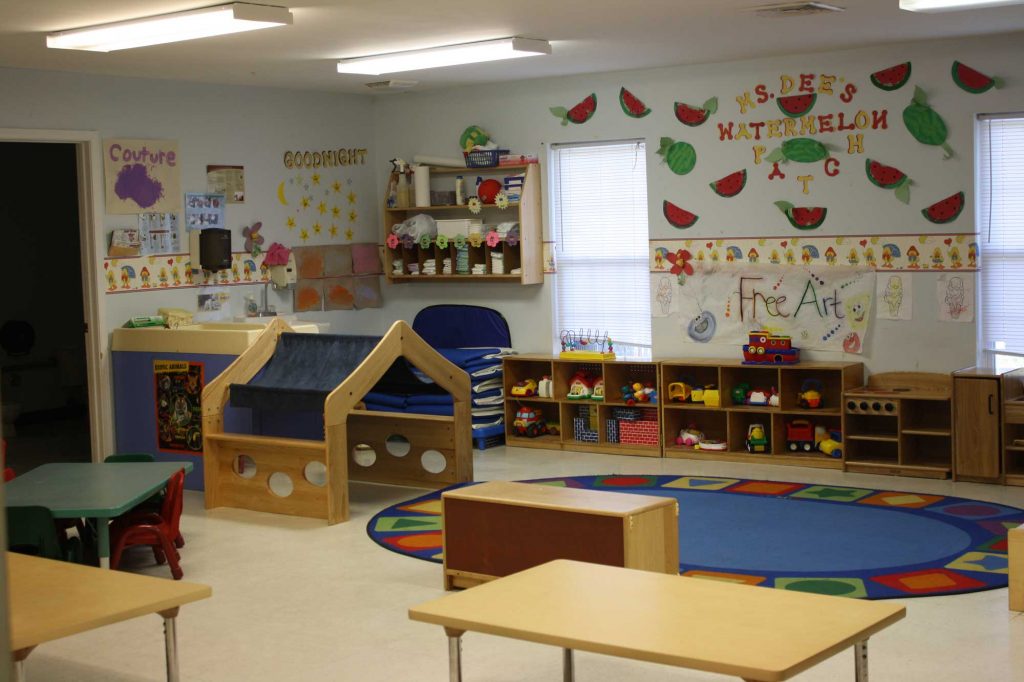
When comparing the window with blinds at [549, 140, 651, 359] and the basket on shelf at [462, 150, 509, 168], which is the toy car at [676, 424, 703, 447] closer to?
the window with blinds at [549, 140, 651, 359]

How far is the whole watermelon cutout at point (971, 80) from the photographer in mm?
7707

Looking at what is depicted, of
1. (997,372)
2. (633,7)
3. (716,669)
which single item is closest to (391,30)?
(633,7)

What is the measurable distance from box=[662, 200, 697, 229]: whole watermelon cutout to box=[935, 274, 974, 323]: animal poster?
6.15 ft

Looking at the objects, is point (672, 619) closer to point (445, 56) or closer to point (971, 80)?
point (445, 56)

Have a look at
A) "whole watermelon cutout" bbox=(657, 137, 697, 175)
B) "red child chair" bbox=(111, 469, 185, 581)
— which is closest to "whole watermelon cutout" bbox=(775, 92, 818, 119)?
"whole watermelon cutout" bbox=(657, 137, 697, 175)

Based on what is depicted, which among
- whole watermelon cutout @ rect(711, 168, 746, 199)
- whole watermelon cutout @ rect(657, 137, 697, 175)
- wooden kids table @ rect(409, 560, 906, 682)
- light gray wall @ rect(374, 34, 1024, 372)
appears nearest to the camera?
wooden kids table @ rect(409, 560, 906, 682)

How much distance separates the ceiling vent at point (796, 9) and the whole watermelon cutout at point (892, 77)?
66.9 inches

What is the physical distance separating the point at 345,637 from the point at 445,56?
4061mm

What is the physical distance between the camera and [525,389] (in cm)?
948

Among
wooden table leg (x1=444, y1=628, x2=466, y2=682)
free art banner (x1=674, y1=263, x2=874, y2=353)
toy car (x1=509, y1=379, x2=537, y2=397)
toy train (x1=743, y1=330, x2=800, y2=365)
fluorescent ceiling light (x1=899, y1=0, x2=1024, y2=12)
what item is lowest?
wooden table leg (x1=444, y1=628, x2=466, y2=682)

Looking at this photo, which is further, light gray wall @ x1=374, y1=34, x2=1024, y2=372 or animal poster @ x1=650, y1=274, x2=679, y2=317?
animal poster @ x1=650, y1=274, x2=679, y2=317

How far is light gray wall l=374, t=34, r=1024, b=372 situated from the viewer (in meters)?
7.89

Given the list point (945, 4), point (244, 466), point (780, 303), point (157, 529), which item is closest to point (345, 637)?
point (157, 529)

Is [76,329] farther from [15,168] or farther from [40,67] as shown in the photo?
[40,67]
